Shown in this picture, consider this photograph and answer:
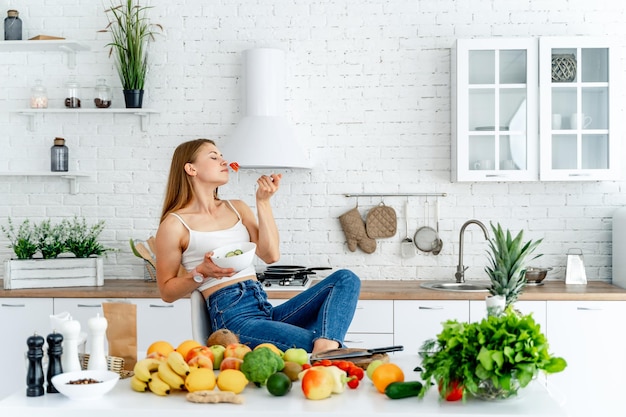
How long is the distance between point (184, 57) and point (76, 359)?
3273mm

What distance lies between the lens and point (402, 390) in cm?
212

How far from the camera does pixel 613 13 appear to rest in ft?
16.5

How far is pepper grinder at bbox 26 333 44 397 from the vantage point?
2.17m

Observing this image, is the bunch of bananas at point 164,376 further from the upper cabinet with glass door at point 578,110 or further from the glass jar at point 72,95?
the glass jar at point 72,95

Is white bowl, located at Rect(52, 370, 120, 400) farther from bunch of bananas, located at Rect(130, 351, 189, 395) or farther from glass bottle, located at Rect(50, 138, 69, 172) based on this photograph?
glass bottle, located at Rect(50, 138, 69, 172)

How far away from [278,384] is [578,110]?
3257mm

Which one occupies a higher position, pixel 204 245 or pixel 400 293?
pixel 204 245

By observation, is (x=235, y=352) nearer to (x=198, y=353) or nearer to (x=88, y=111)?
(x=198, y=353)

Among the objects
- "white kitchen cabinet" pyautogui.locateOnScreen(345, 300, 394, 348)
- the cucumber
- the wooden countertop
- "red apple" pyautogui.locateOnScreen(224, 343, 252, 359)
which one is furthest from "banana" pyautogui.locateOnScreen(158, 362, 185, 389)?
"white kitchen cabinet" pyautogui.locateOnScreen(345, 300, 394, 348)

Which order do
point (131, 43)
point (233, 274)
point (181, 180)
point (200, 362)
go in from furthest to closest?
point (131, 43), point (181, 180), point (233, 274), point (200, 362)

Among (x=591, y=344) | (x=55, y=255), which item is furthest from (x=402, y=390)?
(x=55, y=255)

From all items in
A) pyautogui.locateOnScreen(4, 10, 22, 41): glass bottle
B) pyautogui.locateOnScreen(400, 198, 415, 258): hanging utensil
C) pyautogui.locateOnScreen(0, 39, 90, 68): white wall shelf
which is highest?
pyautogui.locateOnScreen(4, 10, 22, 41): glass bottle

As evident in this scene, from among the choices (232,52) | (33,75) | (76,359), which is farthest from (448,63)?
(76,359)

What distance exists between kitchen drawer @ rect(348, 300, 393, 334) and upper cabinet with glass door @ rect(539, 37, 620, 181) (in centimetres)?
125
